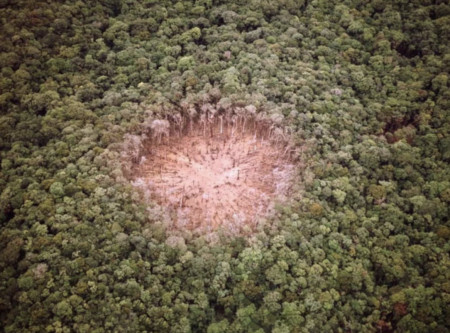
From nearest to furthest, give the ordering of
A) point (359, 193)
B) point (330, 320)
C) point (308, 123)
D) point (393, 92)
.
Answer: point (330, 320) → point (359, 193) → point (308, 123) → point (393, 92)

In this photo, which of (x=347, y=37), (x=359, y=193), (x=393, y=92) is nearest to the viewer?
(x=359, y=193)

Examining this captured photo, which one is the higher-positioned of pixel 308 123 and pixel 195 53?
pixel 195 53

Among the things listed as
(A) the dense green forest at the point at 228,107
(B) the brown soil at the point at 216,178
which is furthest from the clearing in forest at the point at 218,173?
(A) the dense green forest at the point at 228,107

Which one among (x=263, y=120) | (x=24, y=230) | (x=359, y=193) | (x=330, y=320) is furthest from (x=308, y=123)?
(x=24, y=230)

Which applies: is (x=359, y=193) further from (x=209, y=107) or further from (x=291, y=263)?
(x=209, y=107)

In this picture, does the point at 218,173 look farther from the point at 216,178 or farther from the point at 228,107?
the point at 228,107

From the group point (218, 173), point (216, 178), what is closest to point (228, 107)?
point (218, 173)

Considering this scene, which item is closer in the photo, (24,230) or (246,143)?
(24,230)
